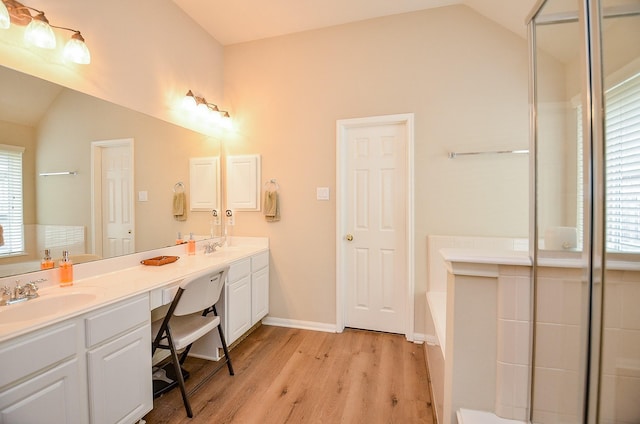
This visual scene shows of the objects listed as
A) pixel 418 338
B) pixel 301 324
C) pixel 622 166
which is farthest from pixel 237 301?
pixel 622 166

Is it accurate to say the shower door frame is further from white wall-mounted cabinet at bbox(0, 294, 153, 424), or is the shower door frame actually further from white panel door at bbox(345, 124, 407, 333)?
white wall-mounted cabinet at bbox(0, 294, 153, 424)

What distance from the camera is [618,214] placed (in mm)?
794

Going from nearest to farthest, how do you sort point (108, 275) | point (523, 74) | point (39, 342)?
point (39, 342), point (108, 275), point (523, 74)

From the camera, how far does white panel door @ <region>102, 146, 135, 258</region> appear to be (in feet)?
5.94

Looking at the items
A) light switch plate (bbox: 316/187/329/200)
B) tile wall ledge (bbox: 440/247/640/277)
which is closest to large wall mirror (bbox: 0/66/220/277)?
light switch plate (bbox: 316/187/329/200)

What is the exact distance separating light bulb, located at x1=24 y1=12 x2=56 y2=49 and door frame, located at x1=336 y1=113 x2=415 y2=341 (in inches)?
78.9

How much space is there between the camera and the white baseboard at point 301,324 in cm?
269

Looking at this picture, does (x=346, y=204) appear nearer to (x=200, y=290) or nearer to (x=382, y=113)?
(x=382, y=113)

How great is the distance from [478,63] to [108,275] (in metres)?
3.30

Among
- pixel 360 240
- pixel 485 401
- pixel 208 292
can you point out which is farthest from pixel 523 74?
pixel 208 292

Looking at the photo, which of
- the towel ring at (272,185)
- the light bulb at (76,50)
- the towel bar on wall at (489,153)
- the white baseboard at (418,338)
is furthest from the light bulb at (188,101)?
the white baseboard at (418,338)

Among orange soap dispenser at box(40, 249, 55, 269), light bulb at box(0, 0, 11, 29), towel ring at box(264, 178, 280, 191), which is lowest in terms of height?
orange soap dispenser at box(40, 249, 55, 269)

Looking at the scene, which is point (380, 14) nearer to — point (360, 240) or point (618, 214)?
point (360, 240)

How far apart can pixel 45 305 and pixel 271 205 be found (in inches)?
69.6
